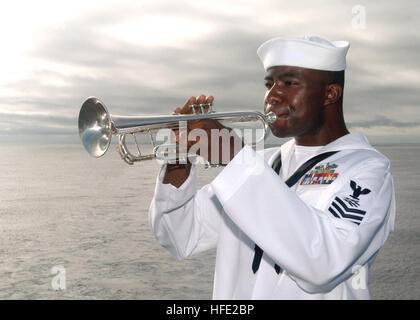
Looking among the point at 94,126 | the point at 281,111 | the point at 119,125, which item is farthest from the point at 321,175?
the point at 94,126

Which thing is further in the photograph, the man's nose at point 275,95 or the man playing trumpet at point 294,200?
the man's nose at point 275,95

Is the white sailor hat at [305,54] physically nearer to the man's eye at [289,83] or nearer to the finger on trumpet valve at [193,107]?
the man's eye at [289,83]

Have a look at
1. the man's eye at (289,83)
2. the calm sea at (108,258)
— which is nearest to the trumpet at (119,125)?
the man's eye at (289,83)

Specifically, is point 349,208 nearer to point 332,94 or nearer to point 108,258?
point 332,94

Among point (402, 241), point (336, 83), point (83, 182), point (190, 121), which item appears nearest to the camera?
point (190, 121)

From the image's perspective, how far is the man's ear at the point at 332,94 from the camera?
271cm

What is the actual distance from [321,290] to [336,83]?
125cm

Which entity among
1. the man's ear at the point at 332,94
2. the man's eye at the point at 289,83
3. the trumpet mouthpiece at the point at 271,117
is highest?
the man's eye at the point at 289,83

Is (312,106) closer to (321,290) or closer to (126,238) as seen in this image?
(321,290)

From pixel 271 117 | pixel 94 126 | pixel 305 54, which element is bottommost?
pixel 94 126

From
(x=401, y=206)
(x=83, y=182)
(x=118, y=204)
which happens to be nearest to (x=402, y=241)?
(x=401, y=206)

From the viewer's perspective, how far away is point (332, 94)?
2.72 meters

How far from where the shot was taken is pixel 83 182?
96.6 ft

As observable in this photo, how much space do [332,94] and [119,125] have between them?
4.43ft
